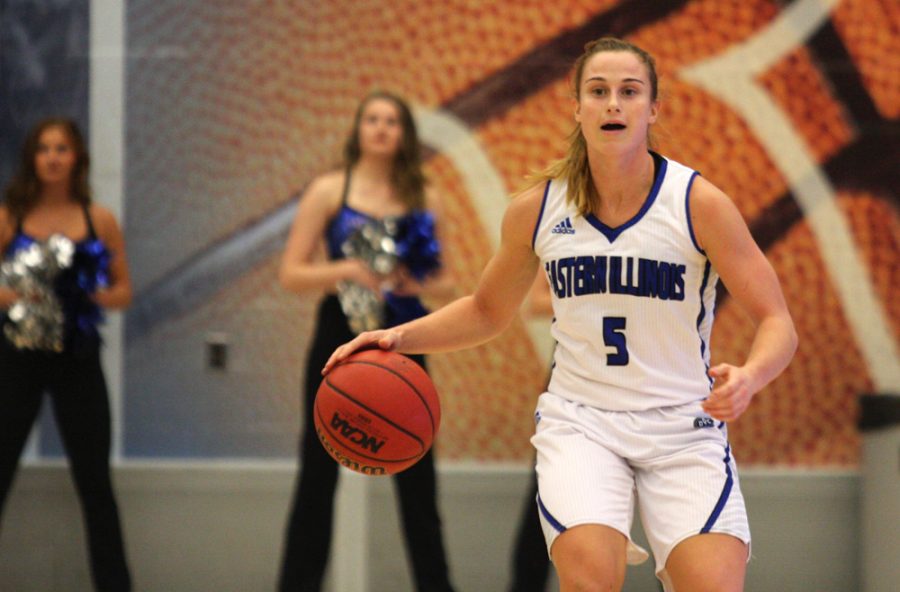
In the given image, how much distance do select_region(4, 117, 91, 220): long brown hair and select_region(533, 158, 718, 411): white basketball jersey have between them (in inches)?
Answer: 108

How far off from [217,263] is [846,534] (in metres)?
3.11

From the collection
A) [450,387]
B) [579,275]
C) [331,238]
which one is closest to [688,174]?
[579,275]

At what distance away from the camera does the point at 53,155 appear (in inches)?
203

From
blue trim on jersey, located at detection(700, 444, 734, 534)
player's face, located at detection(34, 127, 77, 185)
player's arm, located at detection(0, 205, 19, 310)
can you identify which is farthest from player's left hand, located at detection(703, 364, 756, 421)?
player's face, located at detection(34, 127, 77, 185)

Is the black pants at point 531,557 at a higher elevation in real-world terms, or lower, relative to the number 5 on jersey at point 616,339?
lower

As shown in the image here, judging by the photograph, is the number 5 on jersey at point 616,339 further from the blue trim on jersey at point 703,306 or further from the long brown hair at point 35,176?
the long brown hair at point 35,176

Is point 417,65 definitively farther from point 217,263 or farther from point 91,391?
point 91,391

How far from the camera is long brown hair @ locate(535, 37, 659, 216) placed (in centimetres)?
319

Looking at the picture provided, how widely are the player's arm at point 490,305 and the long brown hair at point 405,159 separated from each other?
148 centimetres

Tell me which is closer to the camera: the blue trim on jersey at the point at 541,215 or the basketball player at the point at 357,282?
the blue trim on jersey at the point at 541,215

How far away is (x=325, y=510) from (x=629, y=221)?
2091mm

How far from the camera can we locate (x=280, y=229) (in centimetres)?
573

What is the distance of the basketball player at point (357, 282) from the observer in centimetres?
469

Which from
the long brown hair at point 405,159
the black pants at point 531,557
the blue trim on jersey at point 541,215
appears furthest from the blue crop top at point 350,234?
the blue trim on jersey at point 541,215
